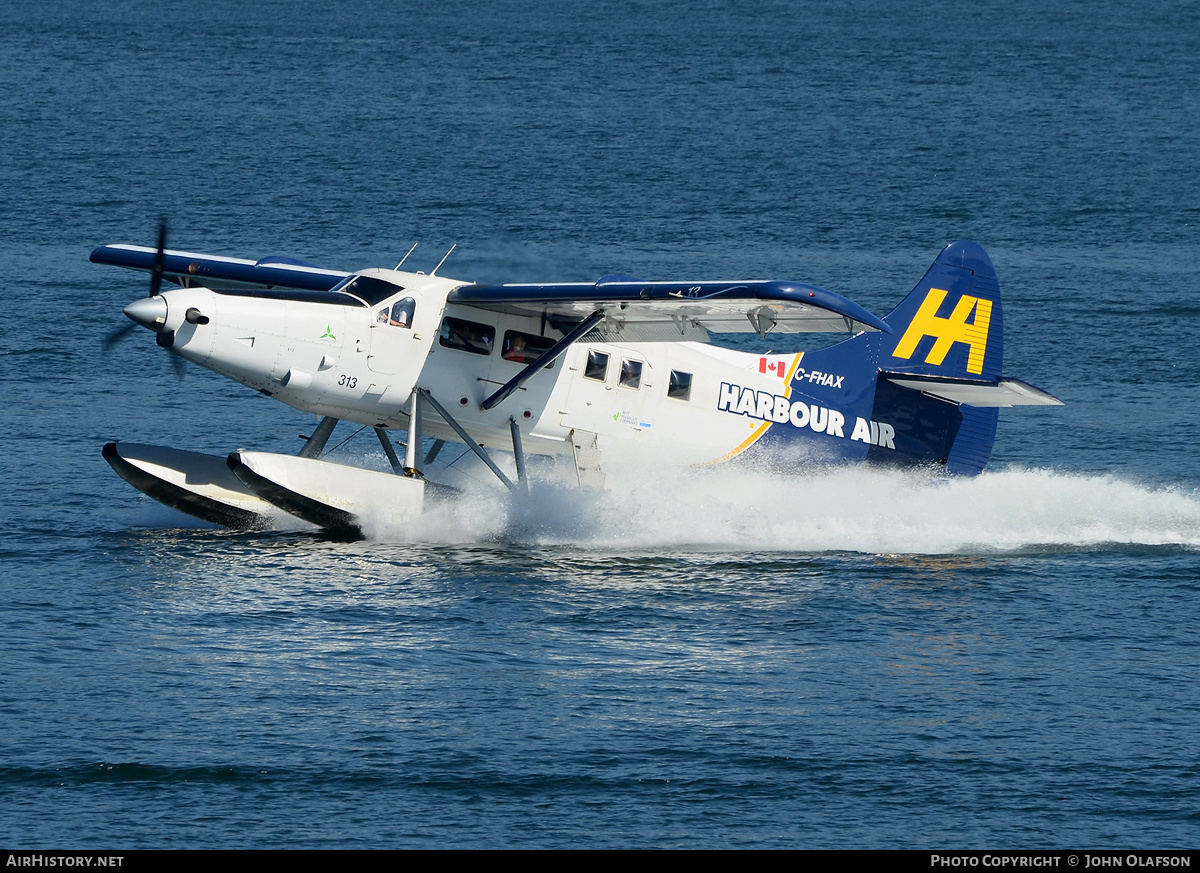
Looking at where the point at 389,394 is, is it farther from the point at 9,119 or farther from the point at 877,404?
the point at 9,119

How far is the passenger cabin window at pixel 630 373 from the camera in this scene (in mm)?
21531

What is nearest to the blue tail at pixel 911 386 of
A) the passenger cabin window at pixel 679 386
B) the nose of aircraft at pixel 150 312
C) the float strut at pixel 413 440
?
the passenger cabin window at pixel 679 386

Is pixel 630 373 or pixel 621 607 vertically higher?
pixel 630 373

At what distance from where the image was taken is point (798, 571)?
791 inches

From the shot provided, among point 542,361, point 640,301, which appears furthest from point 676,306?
point 542,361

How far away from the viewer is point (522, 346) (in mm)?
20844

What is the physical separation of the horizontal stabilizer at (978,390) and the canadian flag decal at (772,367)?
1516mm

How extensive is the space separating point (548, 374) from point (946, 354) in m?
6.05

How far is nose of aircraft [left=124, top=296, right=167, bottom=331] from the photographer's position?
18141 mm

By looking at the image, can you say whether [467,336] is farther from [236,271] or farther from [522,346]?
[236,271]

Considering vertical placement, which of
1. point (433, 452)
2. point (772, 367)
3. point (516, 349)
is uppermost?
point (772, 367)

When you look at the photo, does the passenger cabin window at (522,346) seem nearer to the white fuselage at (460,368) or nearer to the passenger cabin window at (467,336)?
the white fuselage at (460,368)

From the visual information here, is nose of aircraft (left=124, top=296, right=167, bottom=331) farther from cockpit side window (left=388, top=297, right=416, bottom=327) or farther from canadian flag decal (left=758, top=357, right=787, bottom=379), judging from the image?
canadian flag decal (left=758, top=357, right=787, bottom=379)

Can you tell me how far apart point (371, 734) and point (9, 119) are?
2003 inches
